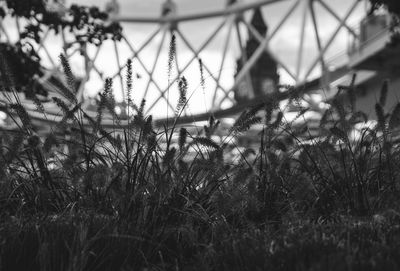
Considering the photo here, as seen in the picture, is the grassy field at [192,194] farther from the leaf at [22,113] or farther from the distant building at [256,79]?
the distant building at [256,79]

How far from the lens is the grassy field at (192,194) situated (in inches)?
105

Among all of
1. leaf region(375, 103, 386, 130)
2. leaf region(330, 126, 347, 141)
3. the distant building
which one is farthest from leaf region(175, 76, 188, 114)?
leaf region(375, 103, 386, 130)

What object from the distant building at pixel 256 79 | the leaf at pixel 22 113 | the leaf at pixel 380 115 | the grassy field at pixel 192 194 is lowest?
the grassy field at pixel 192 194

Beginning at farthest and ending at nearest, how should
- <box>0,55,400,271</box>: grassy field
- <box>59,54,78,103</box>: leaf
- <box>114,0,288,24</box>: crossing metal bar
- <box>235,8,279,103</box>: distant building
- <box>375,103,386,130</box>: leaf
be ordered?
<box>114,0,288,24</box>: crossing metal bar < <box>235,8,279,103</box>: distant building < <box>375,103,386,130</box>: leaf < <box>59,54,78,103</box>: leaf < <box>0,55,400,271</box>: grassy field

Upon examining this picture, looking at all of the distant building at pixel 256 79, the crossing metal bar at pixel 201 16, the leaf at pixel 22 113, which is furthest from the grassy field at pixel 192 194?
the crossing metal bar at pixel 201 16

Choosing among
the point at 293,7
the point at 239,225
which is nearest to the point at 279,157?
the point at 239,225

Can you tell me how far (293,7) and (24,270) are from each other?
2959 cm

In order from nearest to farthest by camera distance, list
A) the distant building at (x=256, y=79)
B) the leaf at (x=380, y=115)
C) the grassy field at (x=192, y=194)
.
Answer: the grassy field at (x=192, y=194), the leaf at (x=380, y=115), the distant building at (x=256, y=79)

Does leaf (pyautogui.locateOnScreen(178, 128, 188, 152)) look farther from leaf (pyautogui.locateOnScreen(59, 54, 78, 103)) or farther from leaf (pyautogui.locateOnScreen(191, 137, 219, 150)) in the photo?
leaf (pyautogui.locateOnScreen(59, 54, 78, 103))

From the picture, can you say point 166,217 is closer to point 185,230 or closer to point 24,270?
point 185,230

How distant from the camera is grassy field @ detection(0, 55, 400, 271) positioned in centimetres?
266

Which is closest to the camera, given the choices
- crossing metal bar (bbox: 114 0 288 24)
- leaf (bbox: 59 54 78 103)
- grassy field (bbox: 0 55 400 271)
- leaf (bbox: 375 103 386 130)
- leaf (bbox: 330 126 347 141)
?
grassy field (bbox: 0 55 400 271)

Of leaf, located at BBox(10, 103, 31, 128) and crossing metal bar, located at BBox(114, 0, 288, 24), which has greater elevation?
crossing metal bar, located at BBox(114, 0, 288, 24)

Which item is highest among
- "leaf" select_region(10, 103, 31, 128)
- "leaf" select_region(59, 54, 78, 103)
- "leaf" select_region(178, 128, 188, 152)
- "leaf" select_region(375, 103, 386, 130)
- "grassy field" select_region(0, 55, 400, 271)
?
"leaf" select_region(59, 54, 78, 103)
